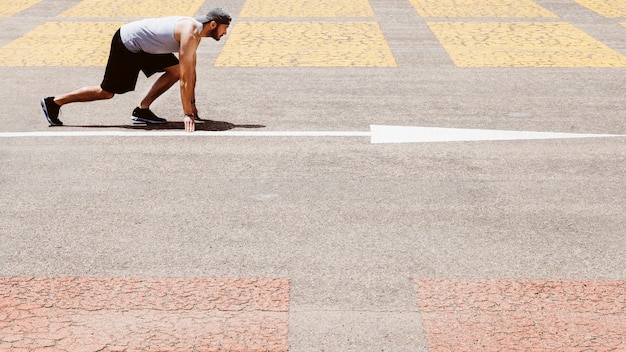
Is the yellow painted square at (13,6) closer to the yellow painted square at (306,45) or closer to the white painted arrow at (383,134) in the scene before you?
the yellow painted square at (306,45)

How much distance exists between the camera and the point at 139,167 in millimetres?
8258

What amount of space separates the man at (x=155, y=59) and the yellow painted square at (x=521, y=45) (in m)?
4.54

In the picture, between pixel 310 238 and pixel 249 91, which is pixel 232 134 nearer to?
pixel 249 91

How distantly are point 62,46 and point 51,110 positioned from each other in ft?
14.8

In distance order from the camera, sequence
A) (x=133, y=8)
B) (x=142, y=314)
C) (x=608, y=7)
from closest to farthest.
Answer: (x=142, y=314) → (x=133, y=8) → (x=608, y=7)

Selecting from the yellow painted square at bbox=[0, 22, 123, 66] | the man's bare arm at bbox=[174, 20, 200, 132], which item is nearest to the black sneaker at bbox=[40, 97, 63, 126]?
the man's bare arm at bbox=[174, 20, 200, 132]

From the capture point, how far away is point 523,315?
5.43 m

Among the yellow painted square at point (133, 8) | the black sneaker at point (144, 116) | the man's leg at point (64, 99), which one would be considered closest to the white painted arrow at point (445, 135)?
the black sneaker at point (144, 116)

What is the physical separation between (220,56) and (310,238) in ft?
23.0

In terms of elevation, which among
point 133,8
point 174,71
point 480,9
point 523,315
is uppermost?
point 523,315

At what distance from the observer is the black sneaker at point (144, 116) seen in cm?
969

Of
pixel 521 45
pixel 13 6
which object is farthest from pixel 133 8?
pixel 521 45

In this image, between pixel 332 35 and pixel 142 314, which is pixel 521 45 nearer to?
pixel 332 35

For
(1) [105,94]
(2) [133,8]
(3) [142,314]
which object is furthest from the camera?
(2) [133,8]
